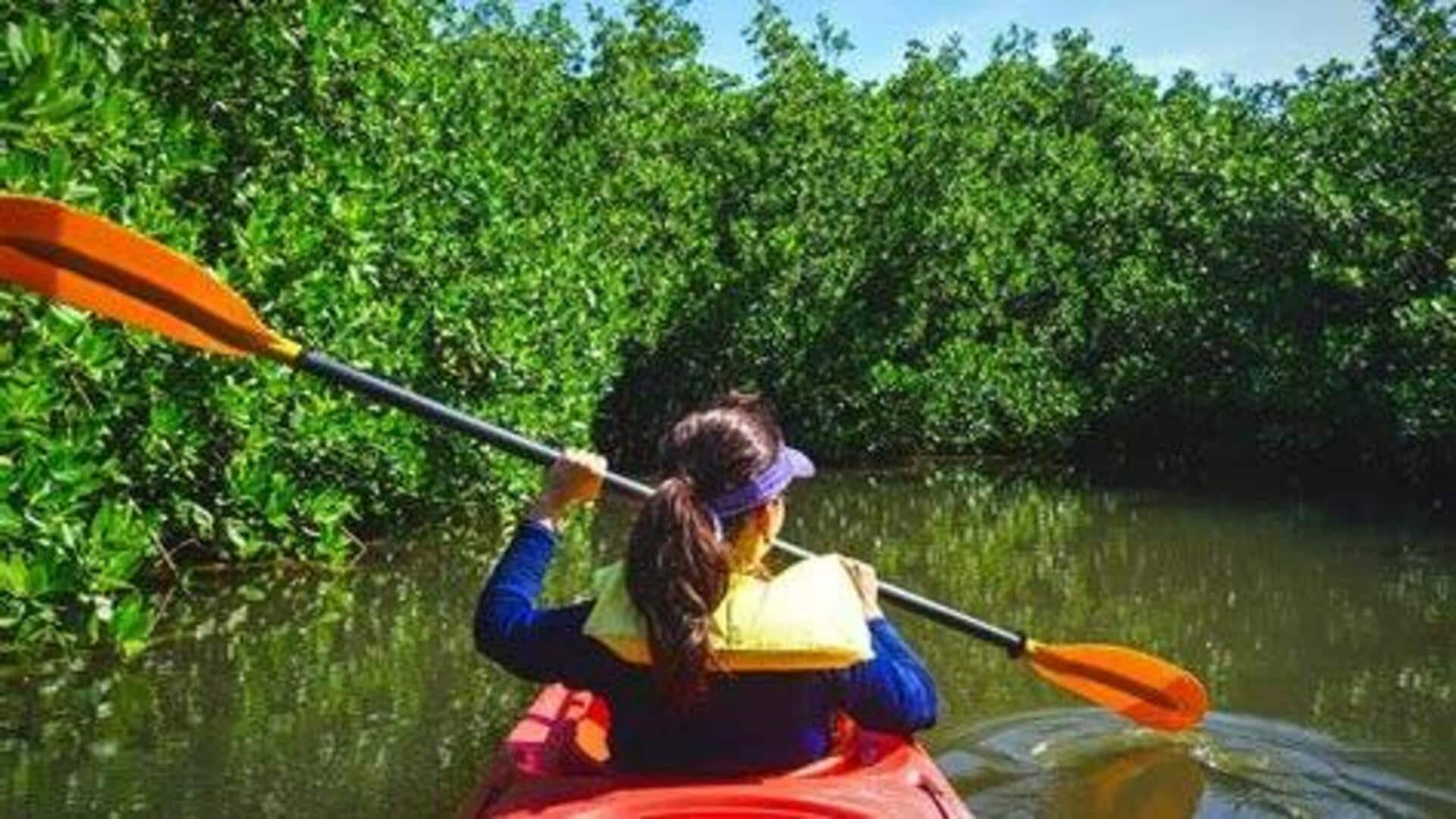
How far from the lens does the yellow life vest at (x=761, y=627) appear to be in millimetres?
3076

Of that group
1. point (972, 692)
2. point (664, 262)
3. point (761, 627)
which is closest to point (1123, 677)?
point (972, 692)

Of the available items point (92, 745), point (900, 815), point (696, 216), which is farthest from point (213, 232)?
point (696, 216)

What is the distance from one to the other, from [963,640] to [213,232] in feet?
15.5

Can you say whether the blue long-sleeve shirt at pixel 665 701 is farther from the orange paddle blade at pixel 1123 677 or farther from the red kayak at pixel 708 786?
the orange paddle blade at pixel 1123 677

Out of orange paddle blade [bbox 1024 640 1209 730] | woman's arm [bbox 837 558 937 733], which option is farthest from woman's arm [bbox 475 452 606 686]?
orange paddle blade [bbox 1024 640 1209 730]

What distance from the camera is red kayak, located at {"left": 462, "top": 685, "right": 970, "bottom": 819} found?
321 centimetres

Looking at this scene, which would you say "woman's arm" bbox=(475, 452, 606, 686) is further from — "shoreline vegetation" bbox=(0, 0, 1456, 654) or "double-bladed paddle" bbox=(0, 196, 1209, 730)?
"shoreline vegetation" bbox=(0, 0, 1456, 654)

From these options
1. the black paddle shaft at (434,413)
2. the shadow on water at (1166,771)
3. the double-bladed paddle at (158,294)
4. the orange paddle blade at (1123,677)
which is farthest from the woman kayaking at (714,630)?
the orange paddle blade at (1123,677)

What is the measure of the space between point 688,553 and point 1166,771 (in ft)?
10.7

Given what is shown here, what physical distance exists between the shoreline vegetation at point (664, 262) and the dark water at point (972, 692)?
46 centimetres

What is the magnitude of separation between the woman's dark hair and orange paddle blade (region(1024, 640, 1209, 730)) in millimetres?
2786

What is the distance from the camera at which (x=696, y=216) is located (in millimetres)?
17438

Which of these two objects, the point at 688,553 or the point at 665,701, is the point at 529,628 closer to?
the point at 665,701

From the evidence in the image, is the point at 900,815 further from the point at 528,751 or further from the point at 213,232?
the point at 213,232
